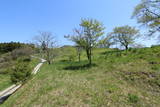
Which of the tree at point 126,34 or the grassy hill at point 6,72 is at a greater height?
the tree at point 126,34

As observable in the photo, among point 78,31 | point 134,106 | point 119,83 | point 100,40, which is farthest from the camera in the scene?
point 78,31

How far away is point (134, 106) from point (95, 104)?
5.72 ft

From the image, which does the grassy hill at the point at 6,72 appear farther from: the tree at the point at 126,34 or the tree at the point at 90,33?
the tree at the point at 126,34

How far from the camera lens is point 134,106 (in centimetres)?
455

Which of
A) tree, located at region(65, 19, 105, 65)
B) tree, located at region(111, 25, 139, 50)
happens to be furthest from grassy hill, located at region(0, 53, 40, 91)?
tree, located at region(111, 25, 139, 50)

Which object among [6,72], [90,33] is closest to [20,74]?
[90,33]

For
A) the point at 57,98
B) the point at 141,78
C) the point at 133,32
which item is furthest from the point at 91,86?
the point at 133,32

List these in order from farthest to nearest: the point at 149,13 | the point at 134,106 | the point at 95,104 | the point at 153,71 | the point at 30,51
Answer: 1. the point at 30,51
2. the point at 149,13
3. the point at 153,71
4. the point at 95,104
5. the point at 134,106

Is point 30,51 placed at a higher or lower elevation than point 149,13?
lower

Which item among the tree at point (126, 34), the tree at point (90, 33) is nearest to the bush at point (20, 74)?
the tree at point (90, 33)

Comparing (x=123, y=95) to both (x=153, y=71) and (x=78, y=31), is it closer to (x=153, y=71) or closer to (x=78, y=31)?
(x=153, y=71)

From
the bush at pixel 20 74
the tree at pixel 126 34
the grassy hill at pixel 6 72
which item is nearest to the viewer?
the bush at pixel 20 74

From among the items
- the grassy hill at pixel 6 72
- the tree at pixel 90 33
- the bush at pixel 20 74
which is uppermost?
the tree at pixel 90 33

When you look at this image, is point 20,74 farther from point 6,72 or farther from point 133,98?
point 6,72
